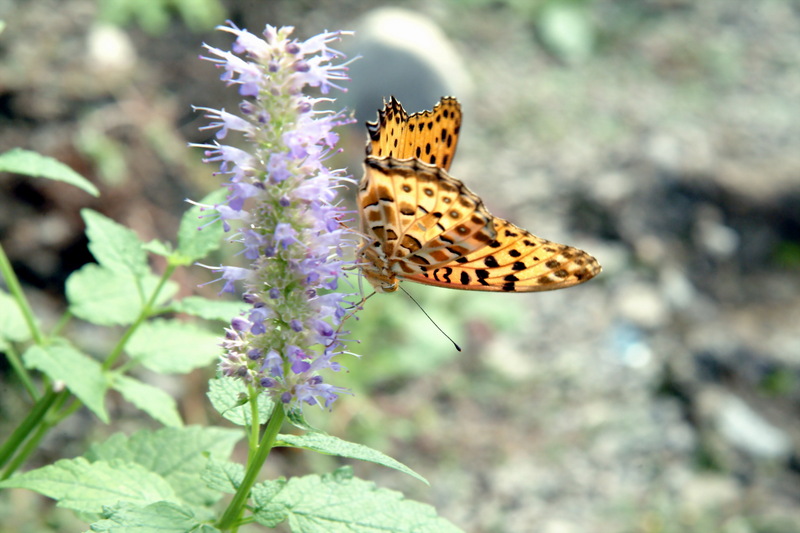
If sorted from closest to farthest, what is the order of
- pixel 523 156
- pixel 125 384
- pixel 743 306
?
pixel 125 384 → pixel 743 306 → pixel 523 156

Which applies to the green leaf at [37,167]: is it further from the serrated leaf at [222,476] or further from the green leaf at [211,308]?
the serrated leaf at [222,476]

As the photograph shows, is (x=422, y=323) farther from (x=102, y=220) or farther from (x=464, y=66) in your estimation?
(x=464, y=66)

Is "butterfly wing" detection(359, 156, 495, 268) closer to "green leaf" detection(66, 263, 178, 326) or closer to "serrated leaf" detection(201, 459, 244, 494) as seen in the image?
"green leaf" detection(66, 263, 178, 326)

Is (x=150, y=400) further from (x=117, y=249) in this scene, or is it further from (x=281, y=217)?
(x=281, y=217)

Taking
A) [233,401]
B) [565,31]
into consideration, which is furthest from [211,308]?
[565,31]

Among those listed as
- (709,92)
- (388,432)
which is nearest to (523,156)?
(709,92)

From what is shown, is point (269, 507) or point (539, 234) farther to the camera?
point (539, 234)

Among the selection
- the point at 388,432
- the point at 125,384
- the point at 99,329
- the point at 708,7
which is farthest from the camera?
the point at 708,7
